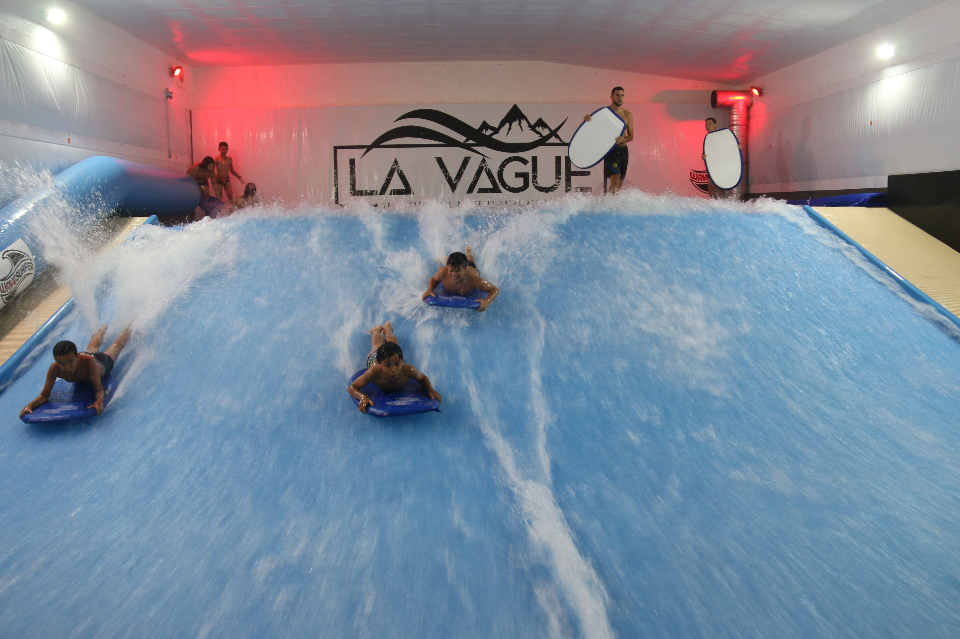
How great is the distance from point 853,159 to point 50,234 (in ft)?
26.7

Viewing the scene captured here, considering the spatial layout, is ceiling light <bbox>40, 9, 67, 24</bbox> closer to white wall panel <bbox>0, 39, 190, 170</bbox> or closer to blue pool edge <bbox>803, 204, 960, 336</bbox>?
white wall panel <bbox>0, 39, 190, 170</bbox>

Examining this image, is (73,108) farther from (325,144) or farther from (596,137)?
(596,137)

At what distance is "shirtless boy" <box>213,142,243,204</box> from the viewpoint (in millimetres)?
7580

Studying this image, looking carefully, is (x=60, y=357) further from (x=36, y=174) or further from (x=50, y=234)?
(x=36, y=174)

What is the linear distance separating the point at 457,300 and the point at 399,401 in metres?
0.87

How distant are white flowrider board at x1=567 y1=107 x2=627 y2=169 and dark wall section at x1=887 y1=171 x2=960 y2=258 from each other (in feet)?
9.74

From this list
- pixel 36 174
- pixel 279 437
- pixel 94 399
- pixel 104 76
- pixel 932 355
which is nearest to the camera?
pixel 279 437

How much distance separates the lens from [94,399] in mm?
2854

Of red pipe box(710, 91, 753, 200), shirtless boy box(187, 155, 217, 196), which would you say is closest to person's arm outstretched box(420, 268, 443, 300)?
shirtless boy box(187, 155, 217, 196)

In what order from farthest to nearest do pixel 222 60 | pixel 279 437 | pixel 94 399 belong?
pixel 222 60
pixel 94 399
pixel 279 437

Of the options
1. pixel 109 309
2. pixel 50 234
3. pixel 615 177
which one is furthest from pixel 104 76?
pixel 615 177

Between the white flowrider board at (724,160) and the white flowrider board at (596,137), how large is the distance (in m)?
0.97

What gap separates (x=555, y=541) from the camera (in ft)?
6.85

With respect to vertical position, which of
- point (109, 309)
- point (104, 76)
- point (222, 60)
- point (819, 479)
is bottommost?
point (819, 479)
